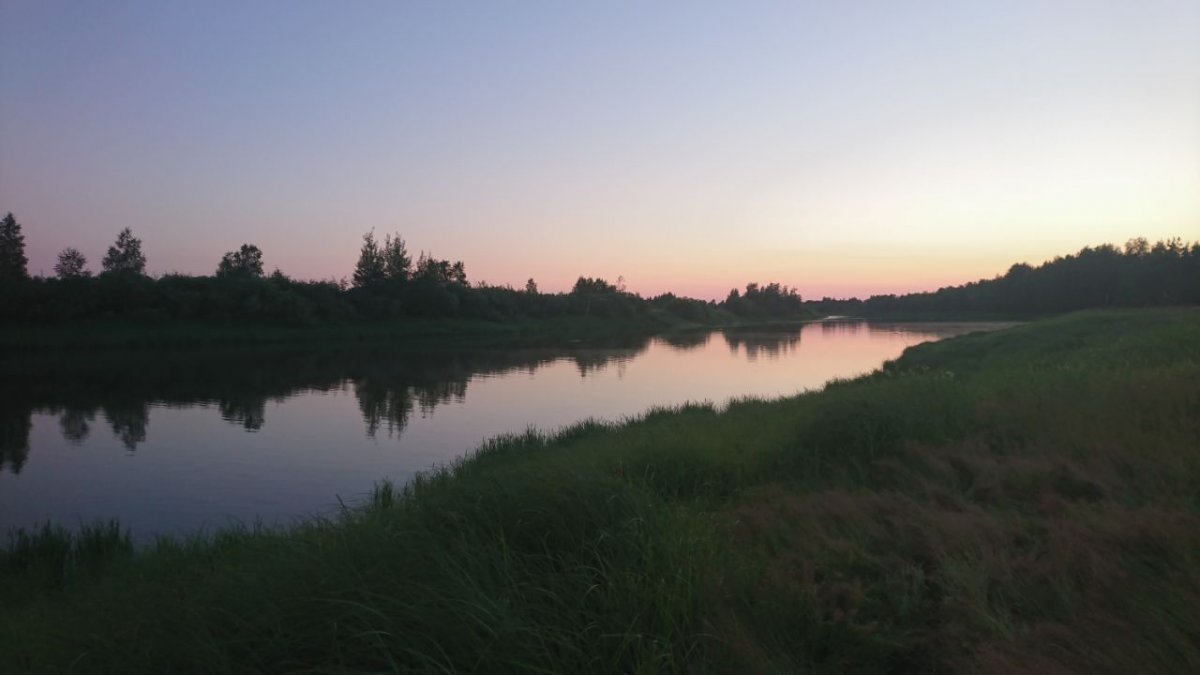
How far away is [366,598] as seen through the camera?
3.80 m

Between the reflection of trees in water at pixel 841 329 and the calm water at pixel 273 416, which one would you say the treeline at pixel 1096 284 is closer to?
the reflection of trees in water at pixel 841 329

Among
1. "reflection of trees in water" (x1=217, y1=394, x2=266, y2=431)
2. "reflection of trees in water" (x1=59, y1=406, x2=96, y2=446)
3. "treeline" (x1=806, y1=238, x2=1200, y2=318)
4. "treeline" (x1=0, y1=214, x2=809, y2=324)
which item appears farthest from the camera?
"treeline" (x1=806, y1=238, x2=1200, y2=318)

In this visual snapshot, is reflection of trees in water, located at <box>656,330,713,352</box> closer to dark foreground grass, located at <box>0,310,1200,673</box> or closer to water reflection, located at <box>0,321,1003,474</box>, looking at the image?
water reflection, located at <box>0,321,1003,474</box>

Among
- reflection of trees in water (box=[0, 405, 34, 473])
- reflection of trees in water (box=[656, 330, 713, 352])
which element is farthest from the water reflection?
reflection of trees in water (box=[656, 330, 713, 352])

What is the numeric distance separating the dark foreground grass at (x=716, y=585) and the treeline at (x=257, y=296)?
60.4 m

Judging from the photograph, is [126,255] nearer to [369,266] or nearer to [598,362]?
[369,266]

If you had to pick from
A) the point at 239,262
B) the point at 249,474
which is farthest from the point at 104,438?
the point at 239,262

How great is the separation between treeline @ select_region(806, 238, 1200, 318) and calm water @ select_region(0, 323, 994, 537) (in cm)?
4912

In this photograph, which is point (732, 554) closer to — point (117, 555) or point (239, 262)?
point (117, 555)

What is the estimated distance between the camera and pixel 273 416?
22984 mm

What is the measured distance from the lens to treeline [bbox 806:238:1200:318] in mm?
71500

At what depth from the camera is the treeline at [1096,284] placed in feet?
235

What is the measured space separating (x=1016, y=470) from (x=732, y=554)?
365 centimetres


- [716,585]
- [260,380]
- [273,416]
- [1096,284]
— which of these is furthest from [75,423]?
[1096,284]
